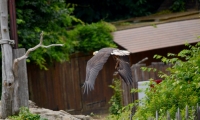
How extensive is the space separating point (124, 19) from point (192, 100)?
13.7 meters

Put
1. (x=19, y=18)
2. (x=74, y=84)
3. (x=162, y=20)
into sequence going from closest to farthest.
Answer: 1. (x=19, y=18)
2. (x=74, y=84)
3. (x=162, y=20)

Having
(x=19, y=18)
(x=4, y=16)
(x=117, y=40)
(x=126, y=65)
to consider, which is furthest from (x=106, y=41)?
(x=126, y=65)

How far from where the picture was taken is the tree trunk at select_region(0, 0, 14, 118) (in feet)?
28.0

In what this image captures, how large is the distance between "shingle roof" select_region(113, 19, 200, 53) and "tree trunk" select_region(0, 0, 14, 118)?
21.3 feet

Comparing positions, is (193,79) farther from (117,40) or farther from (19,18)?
(117,40)

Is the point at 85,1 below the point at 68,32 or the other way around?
the other way around

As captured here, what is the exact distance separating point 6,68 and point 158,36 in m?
7.60

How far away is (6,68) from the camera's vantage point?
8.58 metres

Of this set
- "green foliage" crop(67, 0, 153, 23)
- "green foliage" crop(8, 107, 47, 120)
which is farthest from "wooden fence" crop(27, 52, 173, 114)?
"green foliage" crop(8, 107, 47, 120)

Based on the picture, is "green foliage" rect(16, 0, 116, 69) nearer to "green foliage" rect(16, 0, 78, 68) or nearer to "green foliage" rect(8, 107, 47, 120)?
"green foliage" rect(16, 0, 78, 68)

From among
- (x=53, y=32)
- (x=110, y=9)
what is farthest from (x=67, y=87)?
(x=110, y=9)

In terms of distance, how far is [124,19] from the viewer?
19453 mm

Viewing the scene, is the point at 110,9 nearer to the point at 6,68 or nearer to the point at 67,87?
the point at 67,87

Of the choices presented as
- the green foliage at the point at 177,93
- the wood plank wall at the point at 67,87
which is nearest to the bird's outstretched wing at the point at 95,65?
the green foliage at the point at 177,93
